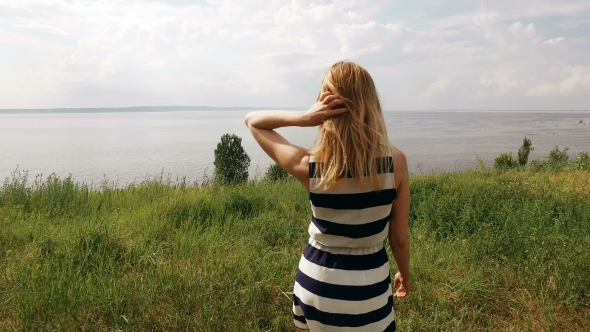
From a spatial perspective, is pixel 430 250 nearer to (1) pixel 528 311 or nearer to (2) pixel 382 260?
(1) pixel 528 311

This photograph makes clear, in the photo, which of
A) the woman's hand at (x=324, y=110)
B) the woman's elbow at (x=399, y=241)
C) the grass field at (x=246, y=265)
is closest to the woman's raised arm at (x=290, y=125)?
the woman's hand at (x=324, y=110)

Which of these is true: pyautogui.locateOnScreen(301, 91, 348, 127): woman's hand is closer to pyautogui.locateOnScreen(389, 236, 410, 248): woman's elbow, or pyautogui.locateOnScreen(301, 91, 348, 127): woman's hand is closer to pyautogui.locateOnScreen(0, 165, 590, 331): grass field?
pyautogui.locateOnScreen(389, 236, 410, 248): woman's elbow

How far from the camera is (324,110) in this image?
1611mm

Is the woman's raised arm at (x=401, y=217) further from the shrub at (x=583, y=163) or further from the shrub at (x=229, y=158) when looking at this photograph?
the shrub at (x=583, y=163)

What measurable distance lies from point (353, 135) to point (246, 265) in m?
2.91

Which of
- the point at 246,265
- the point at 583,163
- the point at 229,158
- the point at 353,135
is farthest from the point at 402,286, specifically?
the point at 583,163

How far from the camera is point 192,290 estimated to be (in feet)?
11.9

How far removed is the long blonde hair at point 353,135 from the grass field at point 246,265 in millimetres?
2135

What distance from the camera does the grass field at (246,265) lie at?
132 inches

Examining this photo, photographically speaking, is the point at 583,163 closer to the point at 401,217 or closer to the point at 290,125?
the point at 401,217

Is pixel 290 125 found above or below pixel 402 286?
above

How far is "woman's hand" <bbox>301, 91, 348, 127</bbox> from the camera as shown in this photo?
1.60m

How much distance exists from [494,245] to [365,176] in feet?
11.9

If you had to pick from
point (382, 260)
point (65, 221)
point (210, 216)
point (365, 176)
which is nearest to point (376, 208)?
point (365, 176)
